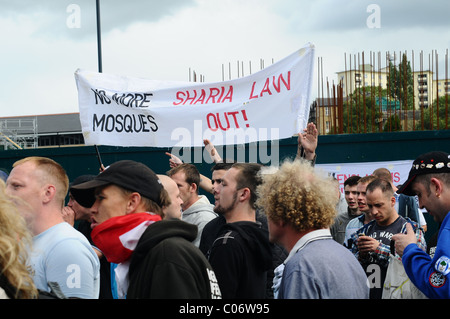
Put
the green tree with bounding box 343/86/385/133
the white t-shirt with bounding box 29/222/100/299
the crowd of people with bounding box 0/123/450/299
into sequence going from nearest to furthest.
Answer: the crowd of people with bounding box 0/123/450/299, the white t-shirt with bounding box 29/222/100/299, the green tree with bounding box 343/86/385/133

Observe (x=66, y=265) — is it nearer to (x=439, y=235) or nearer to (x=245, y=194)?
(x=245, y=194)

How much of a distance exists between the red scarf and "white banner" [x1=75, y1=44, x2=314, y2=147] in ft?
13.7

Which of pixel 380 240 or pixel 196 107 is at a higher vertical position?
pixel 196 107

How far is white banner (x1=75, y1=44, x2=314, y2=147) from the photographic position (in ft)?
22.5

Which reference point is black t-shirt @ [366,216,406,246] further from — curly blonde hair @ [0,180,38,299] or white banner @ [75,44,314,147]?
curly blonde hair @ [0,180,38,299]

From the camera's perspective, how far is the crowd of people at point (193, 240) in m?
2.42

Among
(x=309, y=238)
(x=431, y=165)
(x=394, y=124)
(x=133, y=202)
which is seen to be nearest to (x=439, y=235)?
(x=431, y=165)

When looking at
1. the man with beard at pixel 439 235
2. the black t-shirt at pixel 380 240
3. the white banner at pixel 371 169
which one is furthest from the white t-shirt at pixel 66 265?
→ the white banner at pixel 371 169

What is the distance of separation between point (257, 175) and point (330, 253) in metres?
1.30

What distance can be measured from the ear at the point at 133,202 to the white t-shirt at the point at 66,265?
474 mm

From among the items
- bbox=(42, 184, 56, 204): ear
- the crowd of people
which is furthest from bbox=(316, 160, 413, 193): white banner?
bbox=(42, 184, 56, 204): ear

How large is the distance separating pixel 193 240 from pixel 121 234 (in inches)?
14.5

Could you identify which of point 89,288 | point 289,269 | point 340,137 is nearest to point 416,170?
point 289,269

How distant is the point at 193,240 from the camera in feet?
8.85
